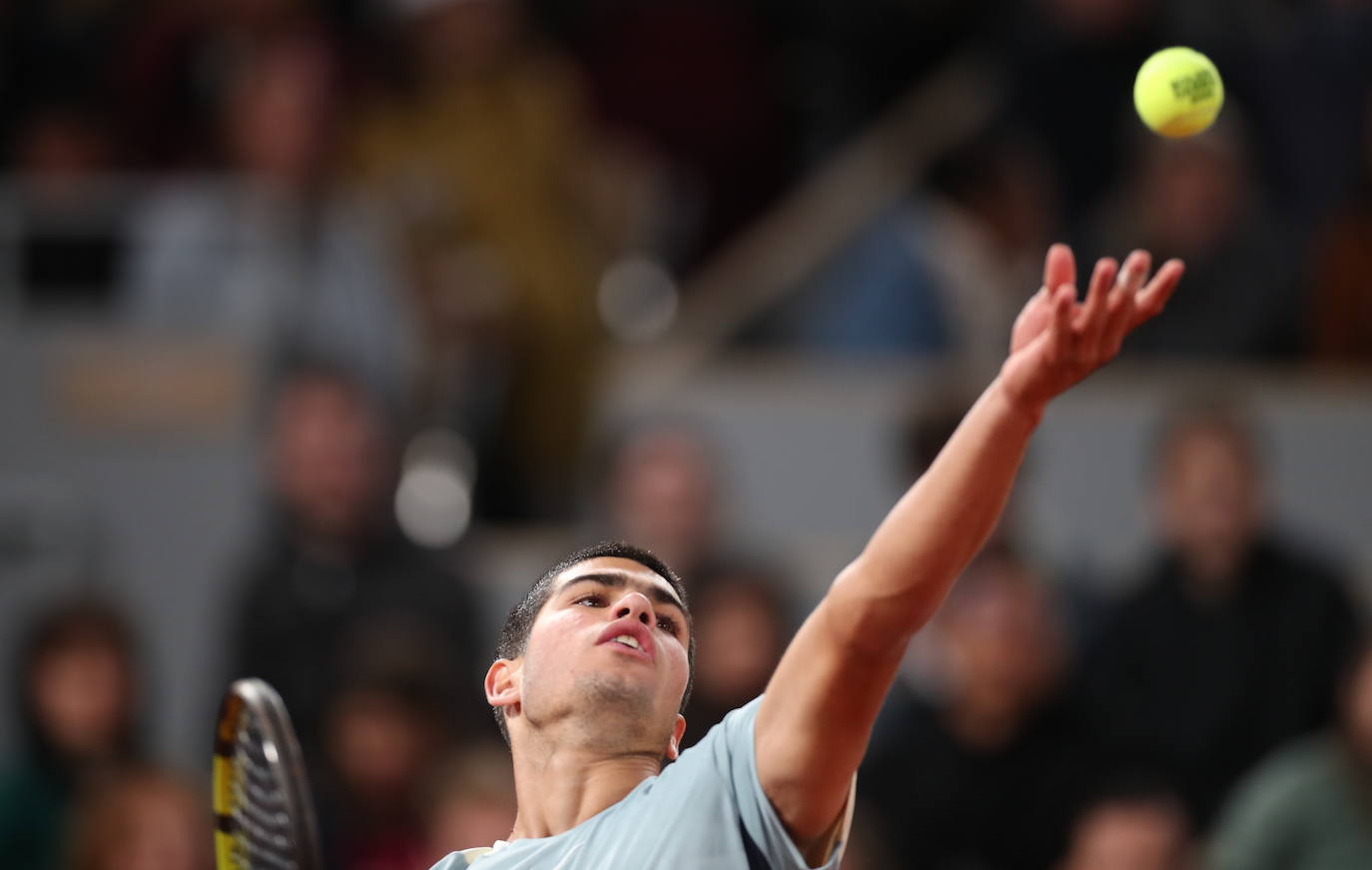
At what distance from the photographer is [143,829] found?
21.9 ft

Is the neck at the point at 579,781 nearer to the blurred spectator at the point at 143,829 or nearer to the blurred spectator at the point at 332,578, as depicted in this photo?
the blurred spectator at the point at 143,829

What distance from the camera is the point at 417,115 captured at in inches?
338

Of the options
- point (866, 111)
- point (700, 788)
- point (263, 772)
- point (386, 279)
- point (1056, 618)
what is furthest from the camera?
point (866, 111)

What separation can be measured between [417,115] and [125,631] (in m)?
2.23

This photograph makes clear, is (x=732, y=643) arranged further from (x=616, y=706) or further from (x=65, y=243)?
(x=65, y=243)

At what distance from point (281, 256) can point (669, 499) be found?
74.1 inches

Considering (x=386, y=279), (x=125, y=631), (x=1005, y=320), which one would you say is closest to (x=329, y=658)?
(x=125, y=631)

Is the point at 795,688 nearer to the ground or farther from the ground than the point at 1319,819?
farther from the ground

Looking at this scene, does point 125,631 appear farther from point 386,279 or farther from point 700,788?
point 700,788

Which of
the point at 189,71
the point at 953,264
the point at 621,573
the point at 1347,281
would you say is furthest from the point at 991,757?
the point at 189,71

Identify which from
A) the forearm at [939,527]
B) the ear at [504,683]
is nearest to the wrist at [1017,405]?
the forearm at [939,527]

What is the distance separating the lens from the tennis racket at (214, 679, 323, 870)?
4109 mm

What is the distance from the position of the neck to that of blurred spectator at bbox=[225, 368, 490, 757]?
12.2 ft

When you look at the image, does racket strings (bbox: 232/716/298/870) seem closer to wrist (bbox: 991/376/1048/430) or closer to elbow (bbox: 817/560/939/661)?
elbow (bbox: 817/560/939/661)
